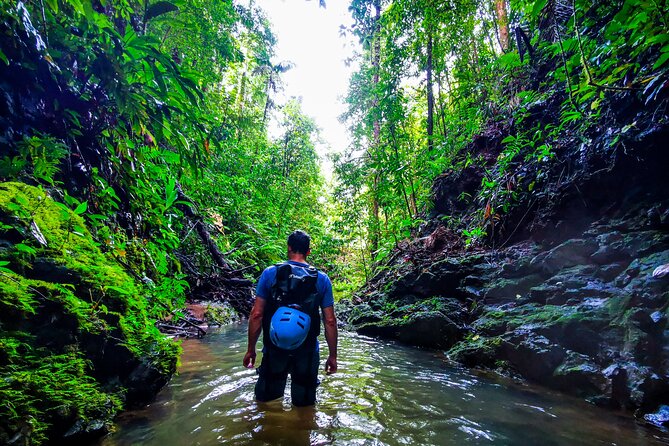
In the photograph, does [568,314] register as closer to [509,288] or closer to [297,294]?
[509,288]

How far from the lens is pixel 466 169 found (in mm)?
10297

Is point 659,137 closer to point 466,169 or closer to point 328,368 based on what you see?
point 466,169

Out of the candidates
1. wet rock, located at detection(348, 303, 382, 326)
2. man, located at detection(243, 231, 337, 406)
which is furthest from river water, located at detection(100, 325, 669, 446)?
wet rock, located at detection(348, 303, 382, 326)

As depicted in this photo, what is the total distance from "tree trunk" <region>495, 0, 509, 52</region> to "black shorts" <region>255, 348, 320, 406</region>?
39.7 ft

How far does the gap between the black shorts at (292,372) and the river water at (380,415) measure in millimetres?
162

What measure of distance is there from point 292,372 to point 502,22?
40.8 feet

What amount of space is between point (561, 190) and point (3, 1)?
816 cm

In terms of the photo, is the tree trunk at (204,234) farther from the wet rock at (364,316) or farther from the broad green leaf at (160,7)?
the broad green leaf at (160,7)

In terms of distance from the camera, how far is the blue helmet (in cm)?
313

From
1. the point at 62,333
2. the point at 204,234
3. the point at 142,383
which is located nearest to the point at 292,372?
the point at 142,383

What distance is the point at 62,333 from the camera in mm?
2682

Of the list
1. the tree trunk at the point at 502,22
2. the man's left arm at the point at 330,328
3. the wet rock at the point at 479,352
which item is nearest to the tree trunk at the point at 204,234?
the man's left arm at the point at 330,328

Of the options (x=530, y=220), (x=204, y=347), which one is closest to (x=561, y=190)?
(x=530, y=220)

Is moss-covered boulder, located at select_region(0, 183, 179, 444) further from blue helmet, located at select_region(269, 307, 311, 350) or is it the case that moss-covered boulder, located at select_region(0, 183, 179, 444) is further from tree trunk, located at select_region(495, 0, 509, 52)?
tree trunk, located at select_region(495, 0, 509, 52)
